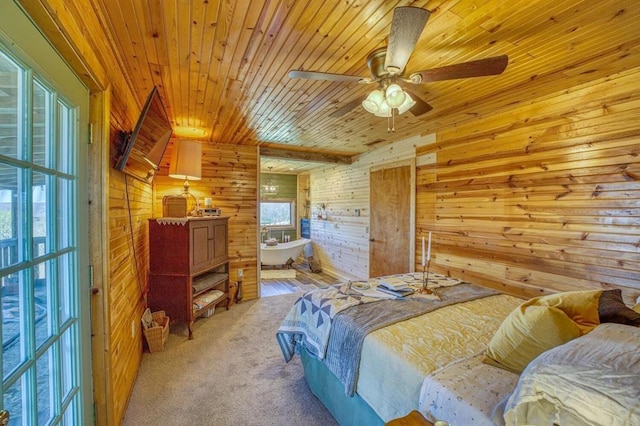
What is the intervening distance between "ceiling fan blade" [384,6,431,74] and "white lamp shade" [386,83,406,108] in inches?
5.3

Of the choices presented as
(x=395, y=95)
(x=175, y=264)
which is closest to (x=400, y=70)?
(x=395, y=95)

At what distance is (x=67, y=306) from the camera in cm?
126

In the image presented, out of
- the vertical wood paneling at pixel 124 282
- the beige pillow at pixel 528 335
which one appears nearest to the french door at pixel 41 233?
the vertical wood paneling at pixel 124 282

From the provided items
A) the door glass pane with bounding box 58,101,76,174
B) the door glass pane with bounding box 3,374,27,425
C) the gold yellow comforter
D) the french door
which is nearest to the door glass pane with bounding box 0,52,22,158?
the french door

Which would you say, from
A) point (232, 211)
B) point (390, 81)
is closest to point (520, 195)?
point (390, 81)

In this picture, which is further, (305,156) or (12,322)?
(305,156)

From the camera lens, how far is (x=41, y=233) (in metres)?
1.03

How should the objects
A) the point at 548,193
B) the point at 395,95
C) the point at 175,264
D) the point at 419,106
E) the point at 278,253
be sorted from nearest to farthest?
the point at 395,95, the point at 419,106, the point at 548,193, the point at 175,264, the point at 278,253

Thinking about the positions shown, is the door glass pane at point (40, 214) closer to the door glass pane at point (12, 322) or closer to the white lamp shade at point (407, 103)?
the door glass pane at point (12, 322)

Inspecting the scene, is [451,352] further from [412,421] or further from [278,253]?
[278,253]

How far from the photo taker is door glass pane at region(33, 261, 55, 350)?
99cm

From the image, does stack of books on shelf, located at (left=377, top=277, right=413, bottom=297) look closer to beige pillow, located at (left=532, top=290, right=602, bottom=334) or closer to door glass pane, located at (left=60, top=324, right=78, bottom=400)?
beige pillow, located at (left=532, top=290, right=602, bottom=334)

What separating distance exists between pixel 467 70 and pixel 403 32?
0.53 metres

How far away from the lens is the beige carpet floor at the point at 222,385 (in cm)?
188
